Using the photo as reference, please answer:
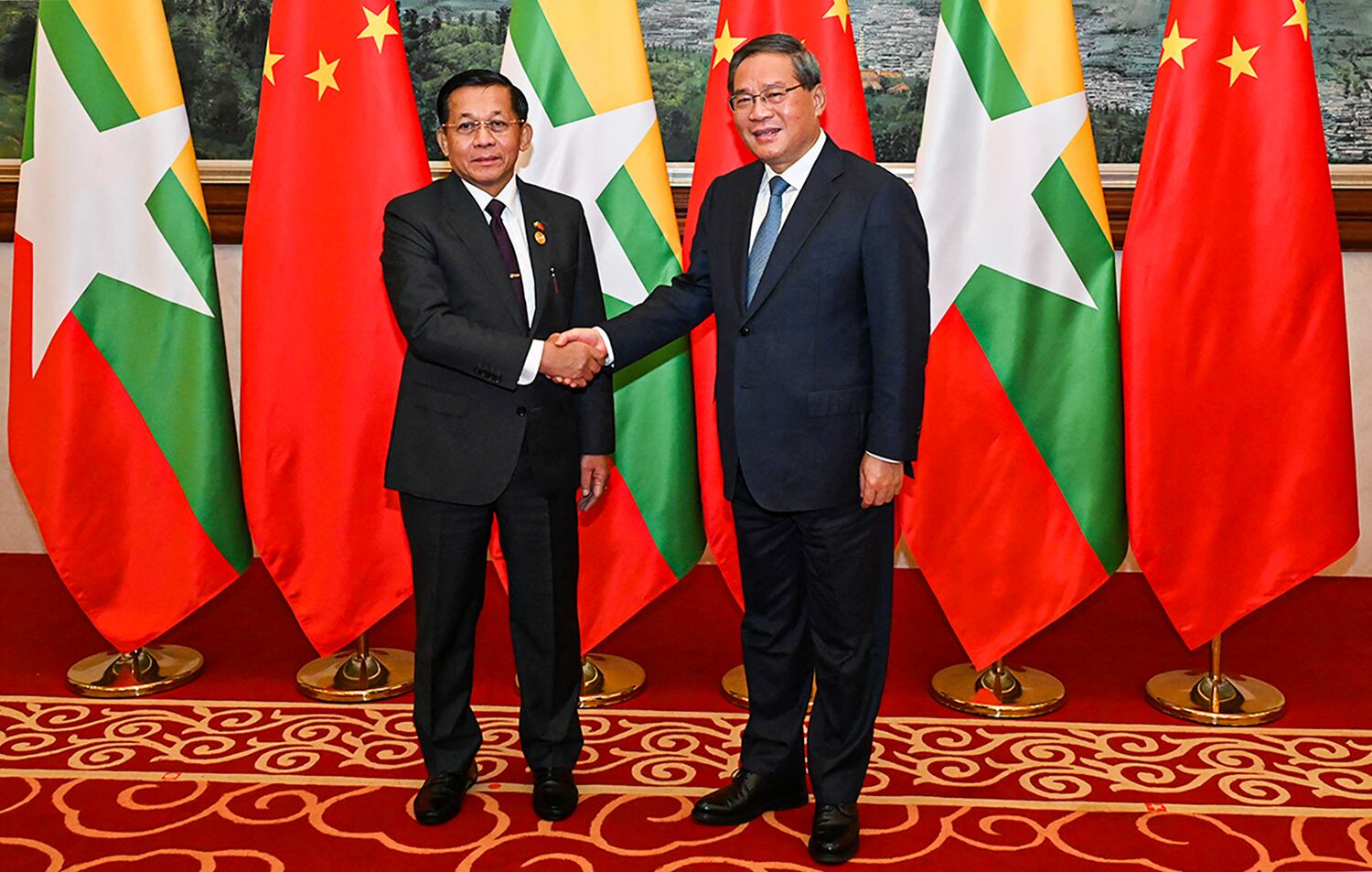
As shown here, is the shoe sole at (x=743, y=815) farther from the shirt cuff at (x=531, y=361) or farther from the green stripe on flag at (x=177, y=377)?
the green stripe on flag at (x=177, y=377)

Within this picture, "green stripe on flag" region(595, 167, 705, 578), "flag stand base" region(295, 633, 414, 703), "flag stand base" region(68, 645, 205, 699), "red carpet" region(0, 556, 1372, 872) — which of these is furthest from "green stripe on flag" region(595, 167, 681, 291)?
"flag stand base" region(68, 645, 205, 699)

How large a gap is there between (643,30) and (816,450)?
8.66 ft

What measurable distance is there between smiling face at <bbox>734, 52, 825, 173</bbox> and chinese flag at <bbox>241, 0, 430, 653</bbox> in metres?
1.31

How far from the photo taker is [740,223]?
8.50 ft

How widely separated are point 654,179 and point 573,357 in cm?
104

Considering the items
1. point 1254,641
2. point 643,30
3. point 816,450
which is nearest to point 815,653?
point 816,450

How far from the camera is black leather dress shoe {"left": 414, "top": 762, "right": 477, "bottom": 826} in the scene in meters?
2.72

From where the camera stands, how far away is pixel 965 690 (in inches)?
137

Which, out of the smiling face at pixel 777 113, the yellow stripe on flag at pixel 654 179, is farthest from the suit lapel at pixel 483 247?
the yellow stripe on flag at pixel 654 179

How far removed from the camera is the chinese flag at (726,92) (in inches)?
133

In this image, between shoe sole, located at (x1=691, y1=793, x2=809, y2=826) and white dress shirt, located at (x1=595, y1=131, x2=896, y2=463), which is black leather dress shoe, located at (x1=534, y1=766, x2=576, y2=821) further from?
white dress shirt, located at (x1=595, y1=131, x2=896, y2=463)

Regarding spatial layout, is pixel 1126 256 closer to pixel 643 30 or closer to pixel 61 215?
pixel 643 30

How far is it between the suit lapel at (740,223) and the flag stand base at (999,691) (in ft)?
5.03

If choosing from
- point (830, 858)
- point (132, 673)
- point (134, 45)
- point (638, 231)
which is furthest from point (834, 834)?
point (134, 45)
